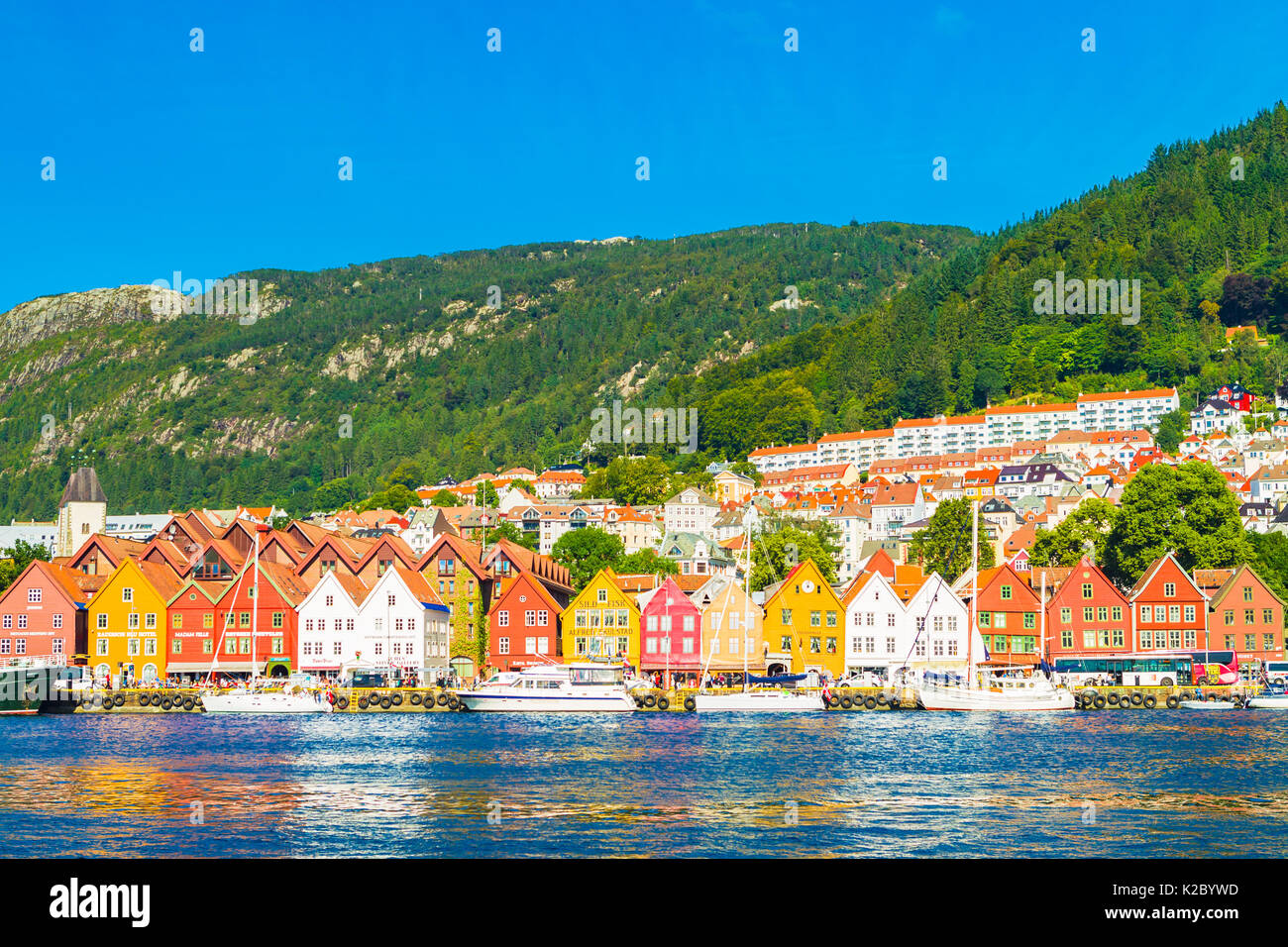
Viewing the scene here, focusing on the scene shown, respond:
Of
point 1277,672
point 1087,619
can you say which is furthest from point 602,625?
point 1277,672

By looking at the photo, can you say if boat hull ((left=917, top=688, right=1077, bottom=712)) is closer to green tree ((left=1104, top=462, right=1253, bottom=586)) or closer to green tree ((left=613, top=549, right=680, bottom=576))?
green tree ((left=1104, top=462, right=1253, bottom=586))

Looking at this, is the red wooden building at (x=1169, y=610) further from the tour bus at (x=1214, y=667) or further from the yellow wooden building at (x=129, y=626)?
the yellow wooden building at (x=129, y=626)

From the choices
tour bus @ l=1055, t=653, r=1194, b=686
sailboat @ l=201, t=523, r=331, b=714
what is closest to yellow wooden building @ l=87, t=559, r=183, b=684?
sailboat @ l=201, t=523, r=331, b=714

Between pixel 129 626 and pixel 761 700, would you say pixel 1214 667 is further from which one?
pixel 129 626

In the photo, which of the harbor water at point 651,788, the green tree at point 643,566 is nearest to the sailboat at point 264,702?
the harbor water at point 651,788
